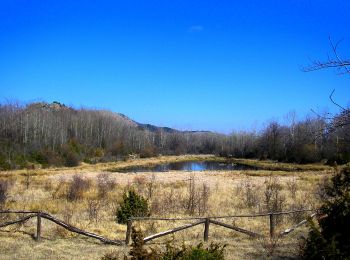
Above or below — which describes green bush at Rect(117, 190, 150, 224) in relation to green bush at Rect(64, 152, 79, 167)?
below

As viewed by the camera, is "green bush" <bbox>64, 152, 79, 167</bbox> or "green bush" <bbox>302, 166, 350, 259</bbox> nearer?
"green bush" <bbox>302, 166, 350, 259</bbox>

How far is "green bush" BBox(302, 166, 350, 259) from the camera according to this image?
24.0ft

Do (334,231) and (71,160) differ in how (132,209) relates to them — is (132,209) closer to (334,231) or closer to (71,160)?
(334,231)

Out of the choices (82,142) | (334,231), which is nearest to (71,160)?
(82,142)

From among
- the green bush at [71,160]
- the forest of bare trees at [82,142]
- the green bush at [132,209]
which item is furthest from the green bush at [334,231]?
the green bush at [71,160]

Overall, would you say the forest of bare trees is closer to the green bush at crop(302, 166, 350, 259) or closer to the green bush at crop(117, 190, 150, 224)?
the green bush at crop(117, 190, 150, 224)

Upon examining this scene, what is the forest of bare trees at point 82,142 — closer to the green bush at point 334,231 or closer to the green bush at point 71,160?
the green bush at point 71,160

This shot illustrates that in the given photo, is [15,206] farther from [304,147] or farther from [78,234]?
[304,147]

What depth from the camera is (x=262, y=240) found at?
12.6 m

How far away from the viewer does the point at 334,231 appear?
7691 mm

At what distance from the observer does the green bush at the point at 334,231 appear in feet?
24.0

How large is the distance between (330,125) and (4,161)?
59.2 m

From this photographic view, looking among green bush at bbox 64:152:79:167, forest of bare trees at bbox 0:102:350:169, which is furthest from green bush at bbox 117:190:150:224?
green bush at bbox 64:152:79:167

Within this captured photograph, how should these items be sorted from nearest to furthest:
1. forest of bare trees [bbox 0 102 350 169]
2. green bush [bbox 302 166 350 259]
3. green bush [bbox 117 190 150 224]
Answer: green bush [bbox 302 166 350 259] < green bush [bbox 117 190 150 224] < forest of bare trees [bbox 0 102 350 169]
